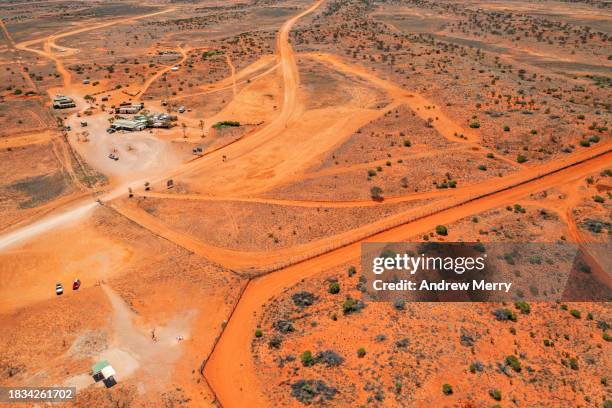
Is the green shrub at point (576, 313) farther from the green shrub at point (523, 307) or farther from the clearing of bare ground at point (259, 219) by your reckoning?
the clearing of bare ground at point (259, 219)

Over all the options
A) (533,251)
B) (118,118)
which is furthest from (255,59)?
(533,251)

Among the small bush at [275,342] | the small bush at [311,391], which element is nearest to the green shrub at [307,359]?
the small bush at [311,391]

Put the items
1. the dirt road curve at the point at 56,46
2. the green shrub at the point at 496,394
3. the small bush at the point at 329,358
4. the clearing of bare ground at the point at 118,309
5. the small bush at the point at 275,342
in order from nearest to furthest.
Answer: the green shrub at the point at 496,394 < the small bush at the point at 329,358 < the clearing of bare ground at the point at 118,309 < the small bush at the point at 275,342 < the dirt road curve at the point at 56,46

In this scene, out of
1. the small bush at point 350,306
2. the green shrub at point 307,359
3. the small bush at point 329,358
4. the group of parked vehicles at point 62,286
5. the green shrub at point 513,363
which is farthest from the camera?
the group of parked vehicles at point 62,286

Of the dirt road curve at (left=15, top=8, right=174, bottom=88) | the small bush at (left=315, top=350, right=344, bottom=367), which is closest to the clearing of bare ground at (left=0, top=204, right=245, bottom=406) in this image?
the small bush at (left=315, top=350, right=344, bottom=367)

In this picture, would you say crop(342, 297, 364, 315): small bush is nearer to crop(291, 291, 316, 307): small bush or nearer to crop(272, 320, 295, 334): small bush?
crop(291, 291, 316, 307): small bush

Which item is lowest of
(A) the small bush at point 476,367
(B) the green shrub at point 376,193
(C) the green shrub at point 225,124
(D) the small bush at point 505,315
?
(A) the small bush at point 476,367

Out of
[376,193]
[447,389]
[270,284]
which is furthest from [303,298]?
[376,193]
